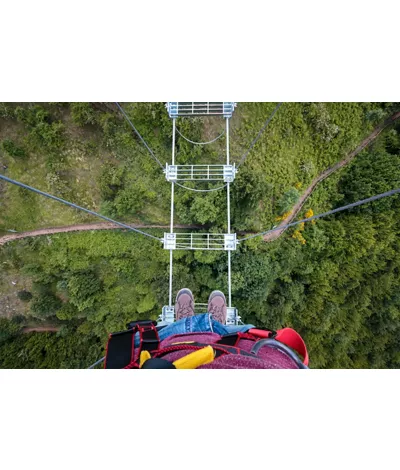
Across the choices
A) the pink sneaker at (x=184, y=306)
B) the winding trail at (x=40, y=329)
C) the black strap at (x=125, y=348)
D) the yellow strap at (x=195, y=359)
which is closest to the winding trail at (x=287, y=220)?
the pink sneaker at (x=184, y=306)

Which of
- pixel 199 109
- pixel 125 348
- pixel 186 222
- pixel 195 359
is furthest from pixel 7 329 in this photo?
pixel 199 109

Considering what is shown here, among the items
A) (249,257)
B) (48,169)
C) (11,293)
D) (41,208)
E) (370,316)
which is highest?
(48,169)

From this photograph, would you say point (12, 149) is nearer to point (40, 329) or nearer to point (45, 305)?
point (45, 305)

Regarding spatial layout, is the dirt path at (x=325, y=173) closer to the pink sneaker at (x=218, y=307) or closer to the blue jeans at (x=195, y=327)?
the pink sneaker at (x=218, y=307)

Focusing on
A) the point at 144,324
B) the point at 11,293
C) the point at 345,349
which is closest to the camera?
the point at 144,324

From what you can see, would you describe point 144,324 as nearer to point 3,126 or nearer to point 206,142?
point 206,142

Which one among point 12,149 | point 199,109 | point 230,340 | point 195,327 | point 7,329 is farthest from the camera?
point 7,329

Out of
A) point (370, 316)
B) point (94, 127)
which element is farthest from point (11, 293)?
point (370, 316)
